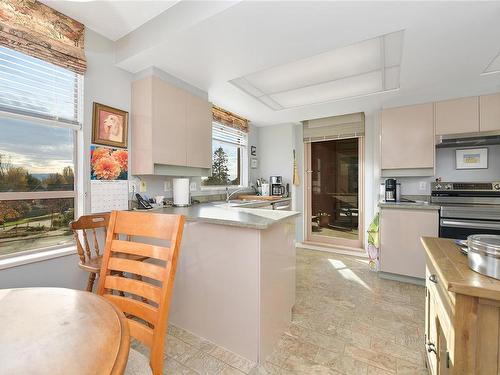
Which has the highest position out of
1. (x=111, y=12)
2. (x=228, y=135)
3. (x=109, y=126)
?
(x=111, y=12)

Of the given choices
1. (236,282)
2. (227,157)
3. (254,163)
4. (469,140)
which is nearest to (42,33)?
(236,282)

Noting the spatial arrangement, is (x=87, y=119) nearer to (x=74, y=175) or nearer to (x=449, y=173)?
(x=74, y=175)

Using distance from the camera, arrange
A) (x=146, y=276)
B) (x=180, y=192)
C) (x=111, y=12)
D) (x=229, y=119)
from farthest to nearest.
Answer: (x=229, y=119)
(x=180, y=192)
(x=111, y=12)
(x=146, y=276)

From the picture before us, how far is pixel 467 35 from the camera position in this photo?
1.73 metres

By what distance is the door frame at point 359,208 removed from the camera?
3.86m

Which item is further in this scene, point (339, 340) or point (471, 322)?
point (339, 340)

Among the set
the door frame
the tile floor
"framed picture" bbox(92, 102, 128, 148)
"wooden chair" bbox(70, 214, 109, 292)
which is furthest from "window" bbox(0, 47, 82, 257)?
the door frame

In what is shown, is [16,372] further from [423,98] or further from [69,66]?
[423,98]

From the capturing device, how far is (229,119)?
3756mm

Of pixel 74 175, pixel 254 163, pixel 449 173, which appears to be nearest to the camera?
pixel 74 175

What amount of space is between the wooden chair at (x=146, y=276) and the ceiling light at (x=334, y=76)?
204 centimetres

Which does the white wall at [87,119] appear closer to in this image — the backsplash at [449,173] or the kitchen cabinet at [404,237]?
the kitchen cabinet at [404,237]

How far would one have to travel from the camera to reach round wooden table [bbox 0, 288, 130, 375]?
1.61 ft

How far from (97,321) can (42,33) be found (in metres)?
2.14
